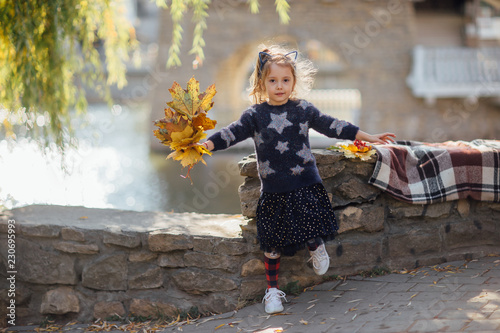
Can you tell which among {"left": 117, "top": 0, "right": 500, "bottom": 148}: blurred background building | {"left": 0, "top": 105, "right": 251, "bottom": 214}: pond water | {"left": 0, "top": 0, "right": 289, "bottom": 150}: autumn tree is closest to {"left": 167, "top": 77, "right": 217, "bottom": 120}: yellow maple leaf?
{"left": 0, "top": 0, "right": 289, "bottom": 150}: autumn tree

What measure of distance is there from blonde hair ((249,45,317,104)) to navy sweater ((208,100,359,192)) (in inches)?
3.4

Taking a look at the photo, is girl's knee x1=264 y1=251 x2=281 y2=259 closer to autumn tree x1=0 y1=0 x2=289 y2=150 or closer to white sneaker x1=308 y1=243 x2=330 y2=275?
white sneaker x1=308 y1=243 x2=330 y2=275

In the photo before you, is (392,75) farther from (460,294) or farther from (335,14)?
(460,294)

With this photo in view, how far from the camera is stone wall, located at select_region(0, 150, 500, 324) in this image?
290 centimetres

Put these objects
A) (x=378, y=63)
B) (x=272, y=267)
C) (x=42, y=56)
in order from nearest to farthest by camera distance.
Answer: (x=272, y=267)
(x=42, y=56)
(x=378, y=63)

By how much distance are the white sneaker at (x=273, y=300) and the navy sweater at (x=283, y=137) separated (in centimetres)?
56

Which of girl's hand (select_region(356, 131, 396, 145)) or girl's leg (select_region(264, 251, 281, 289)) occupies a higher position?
girl's hand (select_region(356, 131, 396, 145))

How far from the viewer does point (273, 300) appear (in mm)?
2717

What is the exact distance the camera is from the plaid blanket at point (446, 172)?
118 inches

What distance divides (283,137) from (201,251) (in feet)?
→ 2.67

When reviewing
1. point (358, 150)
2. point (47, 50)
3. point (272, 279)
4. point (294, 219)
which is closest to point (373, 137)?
point (358, 150)

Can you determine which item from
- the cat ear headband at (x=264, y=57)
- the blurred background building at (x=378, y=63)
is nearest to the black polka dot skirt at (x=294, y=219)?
the cat ear headband at (x=264, y=57)

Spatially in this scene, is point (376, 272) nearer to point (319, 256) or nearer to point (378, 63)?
point (319, 256)

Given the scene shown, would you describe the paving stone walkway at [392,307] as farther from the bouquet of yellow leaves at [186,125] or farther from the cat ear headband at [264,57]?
the cat ear headband at [264,57]
